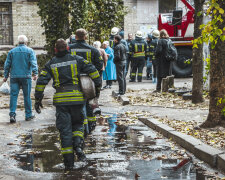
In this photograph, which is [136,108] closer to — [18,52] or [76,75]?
[18,52]

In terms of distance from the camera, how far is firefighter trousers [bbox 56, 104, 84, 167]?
714 cm

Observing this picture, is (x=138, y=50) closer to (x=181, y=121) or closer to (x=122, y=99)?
(x=122, y=99)

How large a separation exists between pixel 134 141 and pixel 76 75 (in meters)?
2.22

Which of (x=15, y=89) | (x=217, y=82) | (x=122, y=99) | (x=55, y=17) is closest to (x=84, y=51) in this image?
(x=217, y=82)

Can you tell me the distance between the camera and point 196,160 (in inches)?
298

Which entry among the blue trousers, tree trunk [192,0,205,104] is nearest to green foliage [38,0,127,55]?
tree trunk [192,0,205,104]

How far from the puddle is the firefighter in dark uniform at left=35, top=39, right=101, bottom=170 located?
332mm

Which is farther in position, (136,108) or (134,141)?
(136,108)

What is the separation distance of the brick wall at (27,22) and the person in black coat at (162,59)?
16.5 metres

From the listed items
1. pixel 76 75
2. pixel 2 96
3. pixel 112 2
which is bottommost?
pixel 2 96

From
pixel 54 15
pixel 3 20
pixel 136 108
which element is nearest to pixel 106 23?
pixel 54 15

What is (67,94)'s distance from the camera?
723 centimetres

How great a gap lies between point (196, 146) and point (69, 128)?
199cm

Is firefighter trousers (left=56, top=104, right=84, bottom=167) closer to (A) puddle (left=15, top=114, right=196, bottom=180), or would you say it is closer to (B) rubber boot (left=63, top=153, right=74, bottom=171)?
(B) rubber boot (left=63, top=153, right=74, bottom=171)
